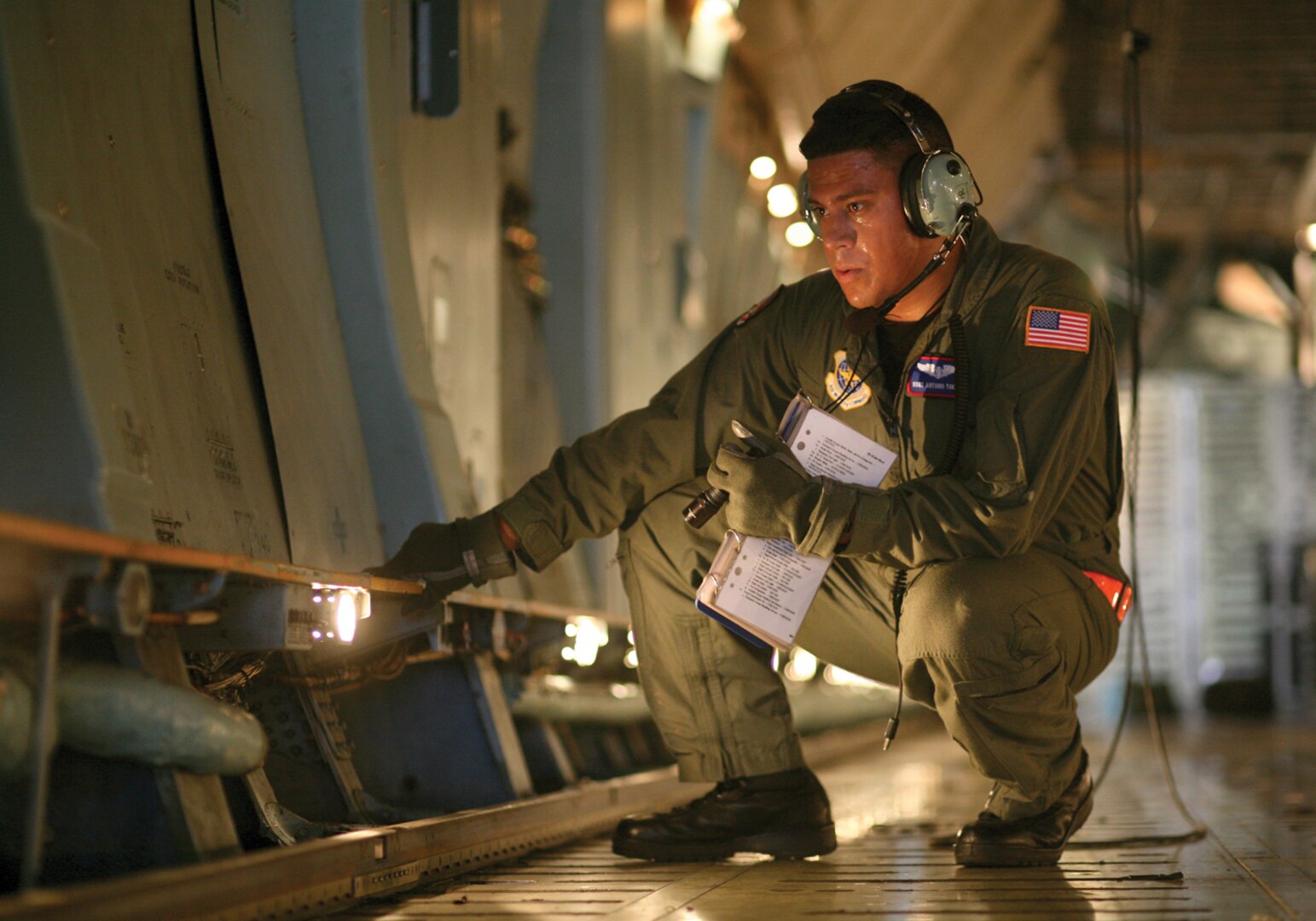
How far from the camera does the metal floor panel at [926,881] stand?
2.24 m

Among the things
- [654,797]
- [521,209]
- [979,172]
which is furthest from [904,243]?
[979,172]

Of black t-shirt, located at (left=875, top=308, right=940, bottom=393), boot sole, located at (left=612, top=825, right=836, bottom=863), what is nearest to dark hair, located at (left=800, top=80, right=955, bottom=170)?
black t-shirt, located at (left=875, top=308, right=940, bottom=393)

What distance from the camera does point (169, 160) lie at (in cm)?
292

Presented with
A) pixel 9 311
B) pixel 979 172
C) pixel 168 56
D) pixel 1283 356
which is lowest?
pixel 9 311

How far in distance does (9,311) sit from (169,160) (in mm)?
906

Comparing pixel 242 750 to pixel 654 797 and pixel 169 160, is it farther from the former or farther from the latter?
pixel 654 797

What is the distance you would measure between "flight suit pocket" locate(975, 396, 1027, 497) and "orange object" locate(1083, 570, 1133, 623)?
1.21 feet

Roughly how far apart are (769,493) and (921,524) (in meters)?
0.26

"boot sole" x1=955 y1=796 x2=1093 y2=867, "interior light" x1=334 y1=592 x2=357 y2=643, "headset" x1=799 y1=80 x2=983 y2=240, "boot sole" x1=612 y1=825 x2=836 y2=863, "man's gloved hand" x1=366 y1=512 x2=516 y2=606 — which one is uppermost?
"headset" x1=799 y1=80 x2=983 y2=240

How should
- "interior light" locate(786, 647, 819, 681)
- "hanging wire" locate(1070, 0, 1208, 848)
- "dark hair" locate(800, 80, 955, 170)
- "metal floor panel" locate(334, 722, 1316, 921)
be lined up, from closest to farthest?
"metal floor panel" locate(334, 722, 1316, 921), "dark hair" locate(800, 80, 955, 170), "hanging wire" locate(1070, 0, 1208, 848), "interior light" locate(786, 647, 819, 681)

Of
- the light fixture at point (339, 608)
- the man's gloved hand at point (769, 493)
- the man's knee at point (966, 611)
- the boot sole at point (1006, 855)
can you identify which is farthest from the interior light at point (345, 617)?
the boot sole at point (1006, 855)

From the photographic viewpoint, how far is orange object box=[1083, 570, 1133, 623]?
283 centimetres

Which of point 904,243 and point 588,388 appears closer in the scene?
point 904,243

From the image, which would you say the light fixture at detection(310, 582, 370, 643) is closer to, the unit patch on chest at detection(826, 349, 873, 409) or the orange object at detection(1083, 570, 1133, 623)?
the unit patch on chest at detection(826, 349, 873, 409)
